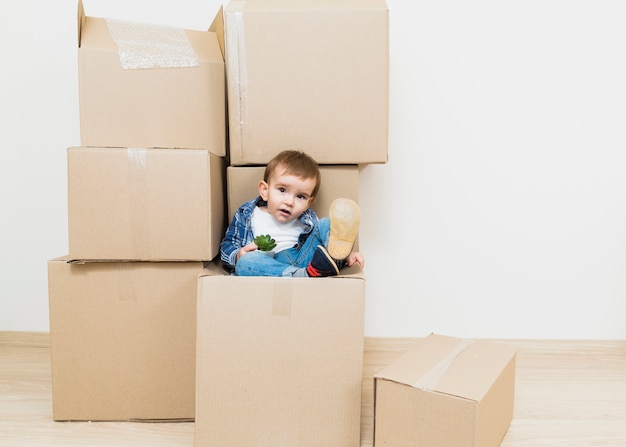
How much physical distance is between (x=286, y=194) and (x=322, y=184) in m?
0.11

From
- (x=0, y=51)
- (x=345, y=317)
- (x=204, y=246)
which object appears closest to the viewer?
(x=345, y=317)

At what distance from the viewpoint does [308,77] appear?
51.0 inches

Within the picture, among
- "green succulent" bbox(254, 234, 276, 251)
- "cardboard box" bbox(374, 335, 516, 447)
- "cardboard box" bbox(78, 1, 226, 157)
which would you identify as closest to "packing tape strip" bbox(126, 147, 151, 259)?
"cardboard box" bbox(78, 1, 226, 157)

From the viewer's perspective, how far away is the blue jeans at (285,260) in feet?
3.90

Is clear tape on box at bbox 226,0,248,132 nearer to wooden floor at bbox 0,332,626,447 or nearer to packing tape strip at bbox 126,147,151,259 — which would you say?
packing tape strip at bbox 126,147,151,259

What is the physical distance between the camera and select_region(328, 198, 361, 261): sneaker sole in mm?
1092

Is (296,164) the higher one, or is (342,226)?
(296,164)

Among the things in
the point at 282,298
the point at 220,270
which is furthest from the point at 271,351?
the point at 220,270

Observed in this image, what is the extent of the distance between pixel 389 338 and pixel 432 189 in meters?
0.49

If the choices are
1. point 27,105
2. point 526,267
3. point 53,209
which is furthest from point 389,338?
point 27,105

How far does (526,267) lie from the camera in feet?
5.56

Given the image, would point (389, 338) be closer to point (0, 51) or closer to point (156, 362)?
point (156, 362)

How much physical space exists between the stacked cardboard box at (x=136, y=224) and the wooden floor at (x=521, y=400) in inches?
2.7

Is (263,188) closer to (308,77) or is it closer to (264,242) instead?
(264,242)
